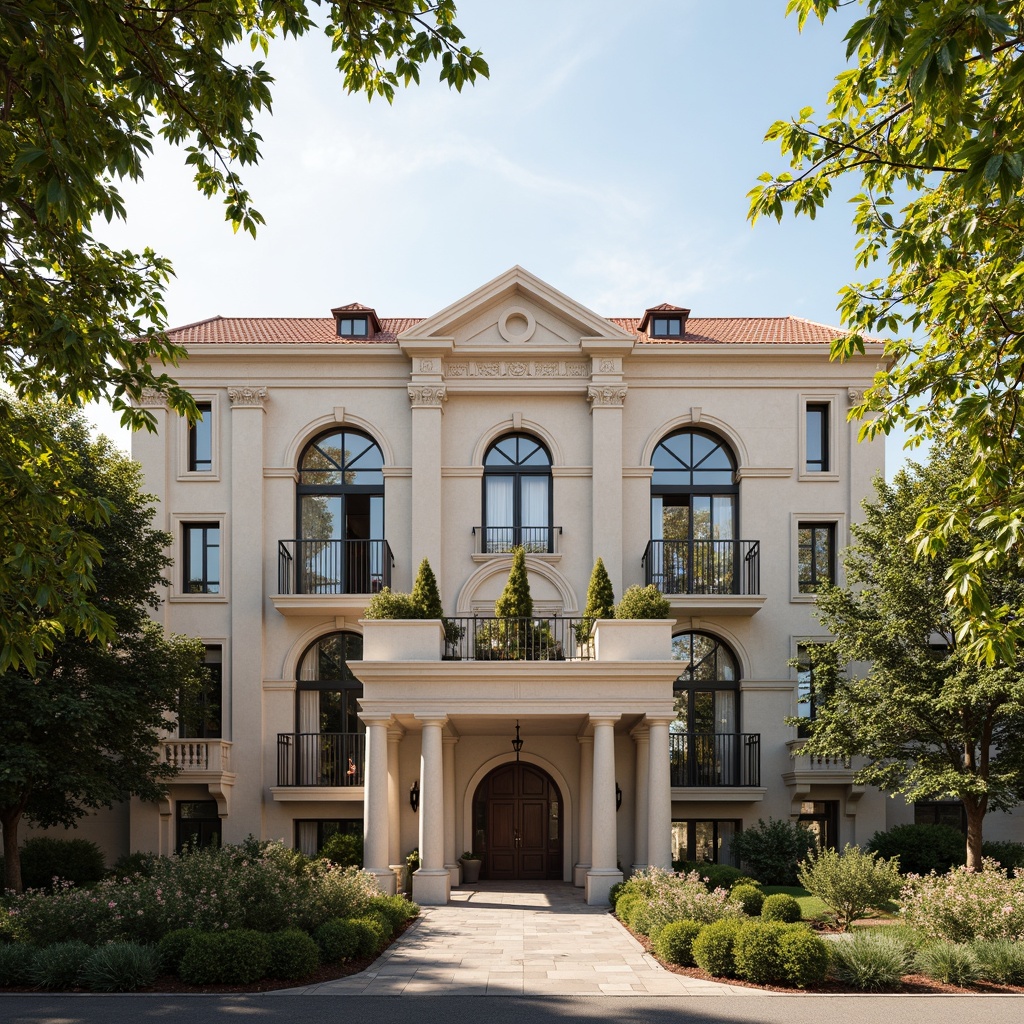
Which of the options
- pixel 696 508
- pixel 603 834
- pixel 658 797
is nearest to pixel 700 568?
pixel 696 508

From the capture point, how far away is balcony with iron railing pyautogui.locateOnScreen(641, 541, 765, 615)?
24766 mm

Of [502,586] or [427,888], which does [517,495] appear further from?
[427,888]

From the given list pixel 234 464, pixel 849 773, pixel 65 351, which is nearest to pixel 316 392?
pixel 234 464

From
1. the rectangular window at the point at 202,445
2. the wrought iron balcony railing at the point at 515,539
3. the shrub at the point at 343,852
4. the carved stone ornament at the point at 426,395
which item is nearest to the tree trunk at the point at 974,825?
the wrought iron balcony railing at the point at 515,539

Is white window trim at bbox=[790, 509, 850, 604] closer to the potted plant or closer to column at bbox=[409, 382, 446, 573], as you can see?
column at bbox=[409, 382, 446, 573]

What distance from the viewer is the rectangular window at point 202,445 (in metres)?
25.9

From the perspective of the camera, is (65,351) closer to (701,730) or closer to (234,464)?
(234,464)

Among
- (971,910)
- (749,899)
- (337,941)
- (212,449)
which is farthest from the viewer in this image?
(212,449)

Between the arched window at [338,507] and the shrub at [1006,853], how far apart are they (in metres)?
14.5

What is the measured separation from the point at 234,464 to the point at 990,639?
20.2 m

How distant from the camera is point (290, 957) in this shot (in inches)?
479

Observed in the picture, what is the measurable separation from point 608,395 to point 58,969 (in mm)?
17293

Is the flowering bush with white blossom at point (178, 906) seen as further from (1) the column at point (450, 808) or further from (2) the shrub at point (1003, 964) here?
(2) the shrub at point (1003, 964)

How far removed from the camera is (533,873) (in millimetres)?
24562
